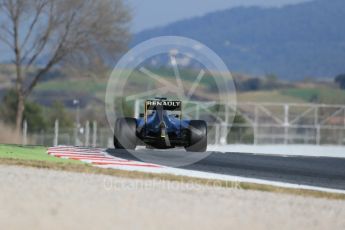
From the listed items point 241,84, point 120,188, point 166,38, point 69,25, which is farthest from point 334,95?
point 120,188

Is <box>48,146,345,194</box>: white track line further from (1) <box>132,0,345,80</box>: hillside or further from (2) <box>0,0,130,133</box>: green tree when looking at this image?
(1) <box>132,0,345,80</box>: hillside

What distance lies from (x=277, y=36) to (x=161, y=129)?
157424mm

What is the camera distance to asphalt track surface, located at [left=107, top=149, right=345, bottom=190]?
56.4 ft

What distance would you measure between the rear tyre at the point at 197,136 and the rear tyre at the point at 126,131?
4.59 feet

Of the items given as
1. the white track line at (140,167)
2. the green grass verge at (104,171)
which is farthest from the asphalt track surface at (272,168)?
the green grass verge at (104,171)

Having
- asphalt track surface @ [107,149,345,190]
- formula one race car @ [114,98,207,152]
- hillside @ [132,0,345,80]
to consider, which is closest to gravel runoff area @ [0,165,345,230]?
asphalt track surface @ [107,149,345,190]

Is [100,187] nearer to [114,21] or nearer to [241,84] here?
[114,21]

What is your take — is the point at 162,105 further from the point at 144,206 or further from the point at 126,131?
the point at 144,206

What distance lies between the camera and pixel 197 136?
2256cm

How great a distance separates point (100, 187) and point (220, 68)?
9.52m

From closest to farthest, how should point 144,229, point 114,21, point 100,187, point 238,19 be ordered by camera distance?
point 144,229 < point 100,187 < point 114,21 < point 238,19

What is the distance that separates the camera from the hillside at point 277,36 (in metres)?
149

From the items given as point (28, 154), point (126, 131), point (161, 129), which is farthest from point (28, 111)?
point (28, 154)

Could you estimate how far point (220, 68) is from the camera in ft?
72.9
